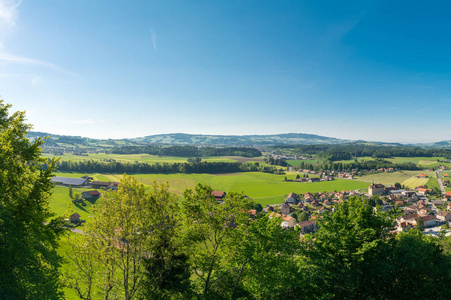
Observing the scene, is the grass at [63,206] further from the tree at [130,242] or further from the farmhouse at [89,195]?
the tree at [130,242]

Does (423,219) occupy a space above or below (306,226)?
above

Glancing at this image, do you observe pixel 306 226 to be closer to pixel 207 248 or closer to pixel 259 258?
pixel 259 258

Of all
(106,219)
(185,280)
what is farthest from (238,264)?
(106,219)

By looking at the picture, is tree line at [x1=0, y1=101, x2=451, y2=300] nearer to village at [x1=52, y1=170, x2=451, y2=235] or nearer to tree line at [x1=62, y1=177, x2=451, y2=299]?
tree line at [x1=62, y1=177, x2=451, y2=299]

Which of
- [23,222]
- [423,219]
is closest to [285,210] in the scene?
[423,219]

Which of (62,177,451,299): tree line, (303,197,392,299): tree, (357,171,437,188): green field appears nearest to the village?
(357,171,437,188): green field

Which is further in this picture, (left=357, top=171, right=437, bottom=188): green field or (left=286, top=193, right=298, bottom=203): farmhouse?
(left=357, top=171, right=437, bottom=188): green field

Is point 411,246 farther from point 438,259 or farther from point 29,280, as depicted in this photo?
point 29,280

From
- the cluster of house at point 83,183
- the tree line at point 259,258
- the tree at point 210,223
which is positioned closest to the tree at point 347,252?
the tree line at point 259,258
